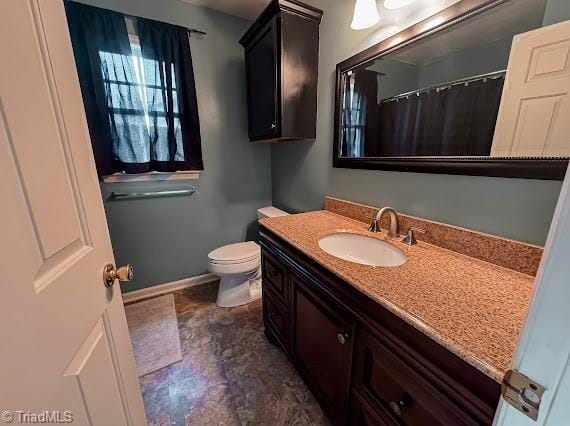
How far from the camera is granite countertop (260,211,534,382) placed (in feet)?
1.68

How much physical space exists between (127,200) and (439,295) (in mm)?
2173

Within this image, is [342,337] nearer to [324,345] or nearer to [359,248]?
[324,345]

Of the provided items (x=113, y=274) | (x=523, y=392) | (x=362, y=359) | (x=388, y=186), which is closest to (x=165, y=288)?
(x=113, y=274)

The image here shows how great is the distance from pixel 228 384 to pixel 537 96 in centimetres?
184

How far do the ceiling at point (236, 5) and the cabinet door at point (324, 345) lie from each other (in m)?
2.12

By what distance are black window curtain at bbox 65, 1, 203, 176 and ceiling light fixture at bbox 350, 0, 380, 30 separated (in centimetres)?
136

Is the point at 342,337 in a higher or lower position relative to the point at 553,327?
lower

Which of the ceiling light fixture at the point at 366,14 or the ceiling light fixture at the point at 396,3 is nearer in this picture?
the ceiling light fixture at the point at 396,3

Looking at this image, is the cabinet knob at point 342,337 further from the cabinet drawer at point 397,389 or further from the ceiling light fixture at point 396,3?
the ceiling light fixture at point 396,3

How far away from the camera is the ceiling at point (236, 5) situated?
→ 1.83 meters

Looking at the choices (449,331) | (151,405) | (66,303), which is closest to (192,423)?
(151,405)

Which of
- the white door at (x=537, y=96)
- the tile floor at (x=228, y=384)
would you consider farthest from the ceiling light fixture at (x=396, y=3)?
the tile floor at (x=228, y=384)

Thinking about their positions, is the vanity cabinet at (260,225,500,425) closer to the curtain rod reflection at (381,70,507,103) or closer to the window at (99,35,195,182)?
the curtain rod reflection at (381,70,507,103)

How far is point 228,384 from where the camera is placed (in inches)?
51.9
